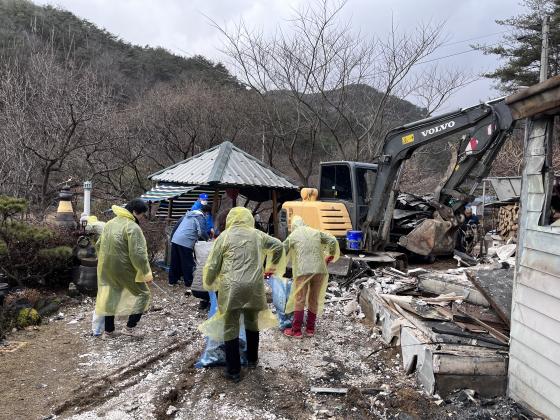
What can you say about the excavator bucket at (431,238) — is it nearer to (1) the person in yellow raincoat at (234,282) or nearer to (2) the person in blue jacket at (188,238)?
(2) the person in blue jacket at (188,238)

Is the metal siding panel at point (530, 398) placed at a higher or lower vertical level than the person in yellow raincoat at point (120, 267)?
lower

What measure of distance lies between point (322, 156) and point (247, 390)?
56.5 feet

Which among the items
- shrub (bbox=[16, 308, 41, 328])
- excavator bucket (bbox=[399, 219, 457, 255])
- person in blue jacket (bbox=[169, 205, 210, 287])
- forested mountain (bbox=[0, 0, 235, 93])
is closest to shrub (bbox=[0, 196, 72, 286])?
shrub (bbox=[16, 308, 41, 328])

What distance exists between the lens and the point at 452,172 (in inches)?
313

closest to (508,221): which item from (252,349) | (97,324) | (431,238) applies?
(431,238)

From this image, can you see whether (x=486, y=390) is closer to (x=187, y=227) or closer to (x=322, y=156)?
(x=187, y=227)

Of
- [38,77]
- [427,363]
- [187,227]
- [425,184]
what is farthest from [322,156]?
[427,363]

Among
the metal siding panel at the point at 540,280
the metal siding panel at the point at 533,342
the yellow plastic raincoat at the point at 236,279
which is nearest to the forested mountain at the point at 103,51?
the yellow plastic raincoat at the point at 236,279

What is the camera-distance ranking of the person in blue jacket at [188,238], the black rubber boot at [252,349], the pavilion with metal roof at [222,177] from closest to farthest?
1. the black rubber boot at [252,349]
2. the person in blue jacket at [188,238]
3. the pavilion with metal roof at [222,177]

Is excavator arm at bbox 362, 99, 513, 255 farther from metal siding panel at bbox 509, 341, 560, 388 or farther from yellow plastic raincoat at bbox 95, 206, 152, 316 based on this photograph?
yellow plastic raincoat at bbox 95, 206, 152, 316

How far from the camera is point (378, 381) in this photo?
14.3 ft

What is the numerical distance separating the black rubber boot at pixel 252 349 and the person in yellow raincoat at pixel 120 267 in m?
1.49

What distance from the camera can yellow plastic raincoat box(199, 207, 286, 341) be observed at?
4.19 meters

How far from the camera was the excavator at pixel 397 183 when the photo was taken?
290 inches
